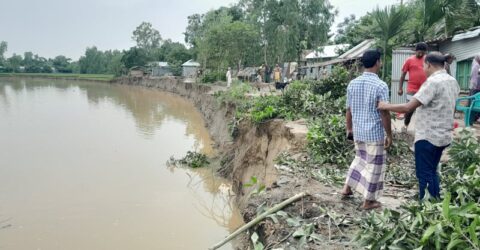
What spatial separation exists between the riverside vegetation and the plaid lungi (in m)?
0.27

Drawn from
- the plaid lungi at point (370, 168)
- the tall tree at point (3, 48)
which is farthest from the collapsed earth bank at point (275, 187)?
the tall tree at point (3, 48)

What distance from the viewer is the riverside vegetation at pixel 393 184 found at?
2.83 m

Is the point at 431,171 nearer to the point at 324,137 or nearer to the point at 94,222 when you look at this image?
the point at 324,137

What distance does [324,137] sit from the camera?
6727 mm

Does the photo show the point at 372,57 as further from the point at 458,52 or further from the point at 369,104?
the point at 458,52

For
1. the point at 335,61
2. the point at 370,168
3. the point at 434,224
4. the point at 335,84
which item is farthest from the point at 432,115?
the point at 335,61

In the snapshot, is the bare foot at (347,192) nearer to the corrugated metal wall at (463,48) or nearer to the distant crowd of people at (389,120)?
the distant crowd of people at (389,120)

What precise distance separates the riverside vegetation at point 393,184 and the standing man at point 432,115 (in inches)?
10.8

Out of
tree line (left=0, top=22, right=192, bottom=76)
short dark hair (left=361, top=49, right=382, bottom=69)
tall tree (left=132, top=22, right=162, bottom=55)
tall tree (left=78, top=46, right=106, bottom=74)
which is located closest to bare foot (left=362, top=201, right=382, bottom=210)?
short dark hair (left=361, top=49, right=382, bottom=69)

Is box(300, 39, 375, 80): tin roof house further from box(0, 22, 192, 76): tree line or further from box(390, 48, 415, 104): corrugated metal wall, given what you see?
box(0, 22, 192, 76): tree line

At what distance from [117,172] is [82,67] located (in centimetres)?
9387

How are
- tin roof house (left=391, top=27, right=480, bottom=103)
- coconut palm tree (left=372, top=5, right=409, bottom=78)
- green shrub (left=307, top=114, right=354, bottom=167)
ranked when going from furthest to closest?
coconut palm tree (left=372, top=5, right=409, bottom=78) → tin roof house (left=391, top=27, right=480, bottom=103) → green shrub (left=307, top=114, right=354, bottom=167)

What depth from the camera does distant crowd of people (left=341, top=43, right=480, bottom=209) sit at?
388 centimetres

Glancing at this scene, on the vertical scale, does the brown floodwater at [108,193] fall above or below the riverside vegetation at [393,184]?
below
